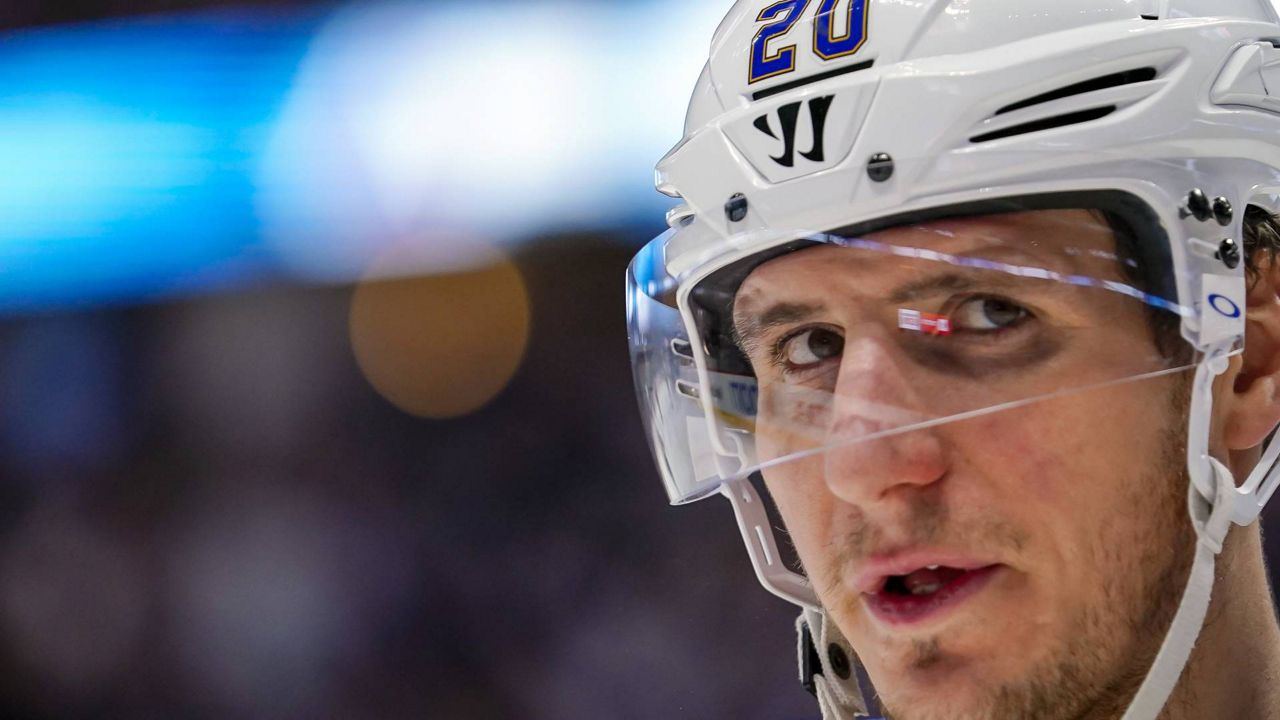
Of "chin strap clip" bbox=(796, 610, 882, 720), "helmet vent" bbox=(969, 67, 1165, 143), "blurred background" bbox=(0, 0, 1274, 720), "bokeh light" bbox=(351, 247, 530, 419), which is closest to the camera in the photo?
"helmet vent" bbox=(969, 67, 1165, 143)

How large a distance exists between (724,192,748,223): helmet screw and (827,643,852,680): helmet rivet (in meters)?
0.60

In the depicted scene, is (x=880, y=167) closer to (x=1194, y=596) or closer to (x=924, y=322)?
(x=924, y=322)

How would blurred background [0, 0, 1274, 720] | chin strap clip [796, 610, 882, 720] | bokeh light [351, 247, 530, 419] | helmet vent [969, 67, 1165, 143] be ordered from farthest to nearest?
1. bokeh light [351, 247, 530, 419]
2. blurred background [0, 0, 1274, 720]
3. chin strap clip [796, 610, 882, 720]
4. helmet vent [969, 67, 1165, 143]

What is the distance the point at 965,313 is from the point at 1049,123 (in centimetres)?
19

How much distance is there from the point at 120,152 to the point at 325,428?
81 centimetres

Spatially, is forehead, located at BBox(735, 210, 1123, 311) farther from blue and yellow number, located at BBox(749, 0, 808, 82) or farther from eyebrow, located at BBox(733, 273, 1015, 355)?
blue and yellow number, located at BBox(749, 0, 808, 82)

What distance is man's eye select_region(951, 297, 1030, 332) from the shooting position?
1122 millimetres

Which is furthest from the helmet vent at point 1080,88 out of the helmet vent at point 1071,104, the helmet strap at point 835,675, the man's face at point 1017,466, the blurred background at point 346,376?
the blurred background at point 346,376

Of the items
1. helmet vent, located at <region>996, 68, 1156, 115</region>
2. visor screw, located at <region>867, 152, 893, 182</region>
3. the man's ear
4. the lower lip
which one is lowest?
the lower lip

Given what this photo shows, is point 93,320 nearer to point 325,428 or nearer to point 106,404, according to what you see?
point 106,404

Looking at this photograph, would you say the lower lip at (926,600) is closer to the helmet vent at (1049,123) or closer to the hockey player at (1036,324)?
the hockey player at (1036,324)

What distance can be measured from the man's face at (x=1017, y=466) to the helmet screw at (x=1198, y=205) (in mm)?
76

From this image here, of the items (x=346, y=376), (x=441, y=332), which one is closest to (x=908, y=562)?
(x=441, y=332)

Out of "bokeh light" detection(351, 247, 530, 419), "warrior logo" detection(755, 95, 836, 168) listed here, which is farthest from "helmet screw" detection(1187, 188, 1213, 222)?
"bokeh light" detection(351, 247, 530, 419)
